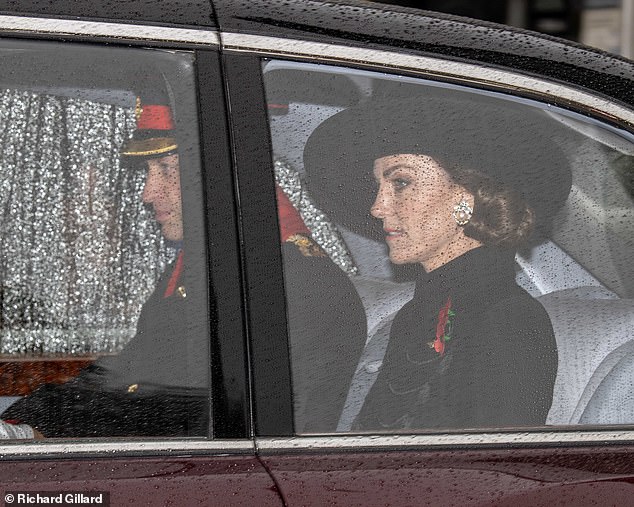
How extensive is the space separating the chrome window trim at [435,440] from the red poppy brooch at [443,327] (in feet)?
0.44

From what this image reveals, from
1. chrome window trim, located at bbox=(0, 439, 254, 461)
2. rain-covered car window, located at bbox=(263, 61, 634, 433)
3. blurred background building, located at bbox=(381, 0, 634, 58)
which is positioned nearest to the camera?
chrome window trim, located at bbox=(0, 439, 254, 461)

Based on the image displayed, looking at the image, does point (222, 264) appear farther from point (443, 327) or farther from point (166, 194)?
point (443, 327)

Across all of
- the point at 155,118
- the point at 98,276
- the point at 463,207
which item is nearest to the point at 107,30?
the point at 155,118

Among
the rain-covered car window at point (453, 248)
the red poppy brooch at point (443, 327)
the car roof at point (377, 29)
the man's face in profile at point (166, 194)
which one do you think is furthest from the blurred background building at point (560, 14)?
the man's face in profile at point (166, 194)

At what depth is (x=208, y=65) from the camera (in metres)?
1.68

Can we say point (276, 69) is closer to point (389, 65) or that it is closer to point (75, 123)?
point (389, 65)

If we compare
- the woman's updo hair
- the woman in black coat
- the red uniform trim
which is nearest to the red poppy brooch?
the woman in black coat

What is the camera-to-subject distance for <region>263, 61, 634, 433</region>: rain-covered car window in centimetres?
166

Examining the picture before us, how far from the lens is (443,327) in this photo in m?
1.68

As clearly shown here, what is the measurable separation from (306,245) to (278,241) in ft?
0.17

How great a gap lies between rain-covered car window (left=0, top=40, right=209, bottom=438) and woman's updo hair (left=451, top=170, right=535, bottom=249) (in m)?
0.42

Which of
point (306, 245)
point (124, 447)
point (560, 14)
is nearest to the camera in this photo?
point (124, 447)

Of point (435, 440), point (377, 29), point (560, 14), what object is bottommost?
point (435, 440)

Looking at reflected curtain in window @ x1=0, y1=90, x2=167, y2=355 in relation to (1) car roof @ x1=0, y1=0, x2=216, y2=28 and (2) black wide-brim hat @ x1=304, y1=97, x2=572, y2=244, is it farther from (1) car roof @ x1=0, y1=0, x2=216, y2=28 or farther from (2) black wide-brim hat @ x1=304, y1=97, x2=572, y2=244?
(2) black wide-brim hat @ x1=304, y1=97, x2=572, y2=244
